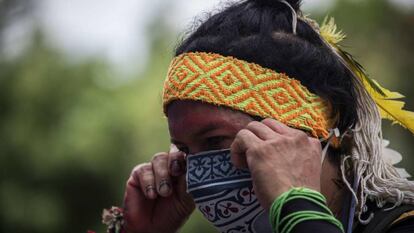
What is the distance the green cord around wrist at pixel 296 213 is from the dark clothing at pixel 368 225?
0.04ft

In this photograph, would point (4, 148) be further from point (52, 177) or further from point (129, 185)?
point (129, 185)

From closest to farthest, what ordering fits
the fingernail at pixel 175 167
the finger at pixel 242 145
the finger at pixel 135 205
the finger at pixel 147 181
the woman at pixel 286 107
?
the finger at pixel 242 145
the woman at pixel 286 107
the fingernail at pixel 175 167
the finger at pixel 147 181
the finger at pixel 135 205

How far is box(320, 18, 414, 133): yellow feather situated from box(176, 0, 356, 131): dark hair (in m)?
0.07

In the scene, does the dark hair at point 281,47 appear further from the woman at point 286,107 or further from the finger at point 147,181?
the finger at point 147,181

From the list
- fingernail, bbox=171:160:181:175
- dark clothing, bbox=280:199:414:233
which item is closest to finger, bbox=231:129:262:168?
dark clothing, bbox=280:199:414:233

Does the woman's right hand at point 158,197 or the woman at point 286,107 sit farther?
the woman's right hand at point 158,197

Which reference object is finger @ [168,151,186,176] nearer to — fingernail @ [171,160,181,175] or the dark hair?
fingernail @ [171,160,181,175]

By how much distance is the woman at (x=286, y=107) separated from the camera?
351 centimetres

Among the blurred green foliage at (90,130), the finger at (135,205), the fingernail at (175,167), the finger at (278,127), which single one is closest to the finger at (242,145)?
the finger at (278,127)

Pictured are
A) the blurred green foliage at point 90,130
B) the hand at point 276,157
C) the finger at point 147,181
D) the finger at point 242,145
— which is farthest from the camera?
the blurred green foliage at point 90,130

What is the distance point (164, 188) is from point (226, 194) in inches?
25.1

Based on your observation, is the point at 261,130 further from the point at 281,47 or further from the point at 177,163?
the point at 177,163

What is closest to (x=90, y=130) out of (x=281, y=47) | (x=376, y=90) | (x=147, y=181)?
(x=147, y=181)

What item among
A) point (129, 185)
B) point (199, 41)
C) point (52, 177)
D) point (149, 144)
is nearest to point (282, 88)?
point (199, 41)
